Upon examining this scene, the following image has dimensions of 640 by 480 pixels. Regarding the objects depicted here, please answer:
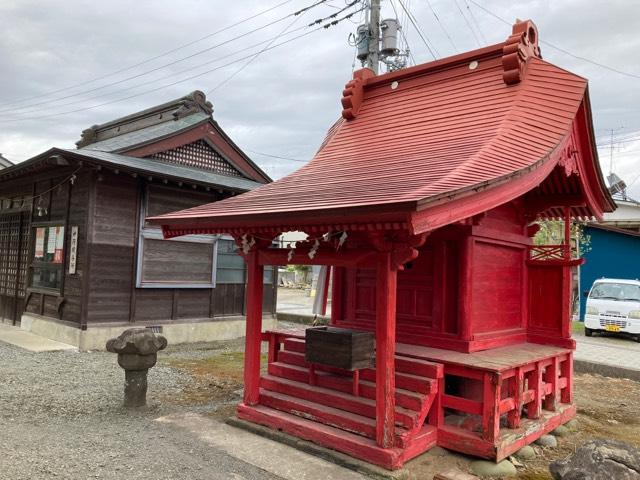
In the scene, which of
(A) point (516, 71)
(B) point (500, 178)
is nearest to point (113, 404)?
(B) point (500, 178)

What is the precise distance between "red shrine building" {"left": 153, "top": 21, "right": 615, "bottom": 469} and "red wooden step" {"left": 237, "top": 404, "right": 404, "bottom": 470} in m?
0.02

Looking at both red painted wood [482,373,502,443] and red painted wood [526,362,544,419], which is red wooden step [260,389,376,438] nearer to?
red painted wood [482,373,502,443]

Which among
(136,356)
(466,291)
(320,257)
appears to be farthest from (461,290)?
(136,356)

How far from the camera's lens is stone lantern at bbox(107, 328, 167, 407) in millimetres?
6184

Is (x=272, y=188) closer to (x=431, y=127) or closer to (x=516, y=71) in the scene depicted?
(x=431, y=127)

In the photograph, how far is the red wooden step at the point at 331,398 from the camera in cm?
499

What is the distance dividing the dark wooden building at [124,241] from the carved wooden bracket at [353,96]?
178 inches

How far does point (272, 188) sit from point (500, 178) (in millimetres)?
2917

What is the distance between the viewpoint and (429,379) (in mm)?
5184

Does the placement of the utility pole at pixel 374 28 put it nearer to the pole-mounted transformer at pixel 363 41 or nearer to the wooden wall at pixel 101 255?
the pole-mounted transformer at pixel 363 41

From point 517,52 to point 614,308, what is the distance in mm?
12356

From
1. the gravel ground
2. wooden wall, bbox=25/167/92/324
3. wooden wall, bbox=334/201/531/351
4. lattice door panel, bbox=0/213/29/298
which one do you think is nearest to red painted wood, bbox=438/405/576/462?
wooden wall, bbox=334/201/531/351

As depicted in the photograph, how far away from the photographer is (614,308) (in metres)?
15.5

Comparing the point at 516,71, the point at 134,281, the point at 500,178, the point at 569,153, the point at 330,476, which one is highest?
the point at 516,71
